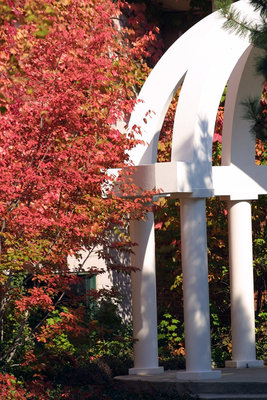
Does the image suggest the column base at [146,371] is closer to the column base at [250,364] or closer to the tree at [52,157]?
the column base at [250,364]

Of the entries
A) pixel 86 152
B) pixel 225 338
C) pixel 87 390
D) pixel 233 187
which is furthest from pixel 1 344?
pixel 225 338

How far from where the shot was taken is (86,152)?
10.7m

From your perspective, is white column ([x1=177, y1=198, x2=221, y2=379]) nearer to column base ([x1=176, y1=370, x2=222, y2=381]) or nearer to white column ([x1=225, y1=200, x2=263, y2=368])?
column base ([x1=176, y1=370, x2=222, y2=381])

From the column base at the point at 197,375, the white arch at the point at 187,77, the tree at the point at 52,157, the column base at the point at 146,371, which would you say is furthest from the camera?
the column base at the point at 146,371

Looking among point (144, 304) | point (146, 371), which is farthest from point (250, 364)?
point (144, 304)

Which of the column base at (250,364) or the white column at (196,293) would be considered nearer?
the white column at (196,293)

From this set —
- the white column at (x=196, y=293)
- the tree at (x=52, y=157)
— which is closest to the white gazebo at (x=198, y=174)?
the white column at (x=196, y=293)

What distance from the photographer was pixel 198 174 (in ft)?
41.8

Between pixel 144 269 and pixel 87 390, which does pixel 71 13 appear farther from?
pixel 87 390

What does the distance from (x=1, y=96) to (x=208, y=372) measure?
21.0ft

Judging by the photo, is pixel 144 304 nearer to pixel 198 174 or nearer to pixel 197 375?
pixel 197 375

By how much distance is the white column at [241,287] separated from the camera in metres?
14.8

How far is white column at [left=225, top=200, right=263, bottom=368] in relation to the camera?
14773 mm

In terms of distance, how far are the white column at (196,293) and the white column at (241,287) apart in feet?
6.70
